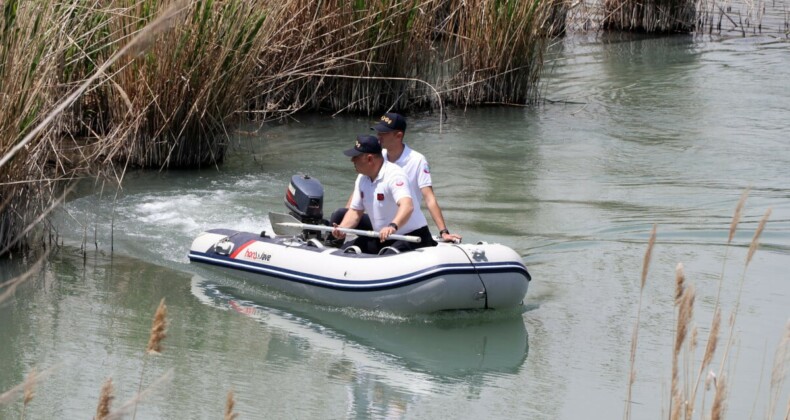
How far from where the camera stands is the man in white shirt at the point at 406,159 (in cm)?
791

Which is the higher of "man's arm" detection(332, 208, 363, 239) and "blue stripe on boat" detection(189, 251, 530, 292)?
"man's arm" detection(332, 208, 363, 239)

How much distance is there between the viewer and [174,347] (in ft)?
22.5

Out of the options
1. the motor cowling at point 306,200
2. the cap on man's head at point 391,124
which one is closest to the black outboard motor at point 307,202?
the motor cowling at point 306,200

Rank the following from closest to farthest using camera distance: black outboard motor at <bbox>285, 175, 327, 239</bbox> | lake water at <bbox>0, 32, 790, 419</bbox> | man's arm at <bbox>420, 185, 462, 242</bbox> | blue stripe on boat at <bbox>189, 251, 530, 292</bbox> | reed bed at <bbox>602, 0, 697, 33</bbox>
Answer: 1. lake water at <bbox>0, 32, 790, 419</bbox>
2. blue stripe on boat at <bbox>189, 251, 530, 292</bbox>
3. man's arm at <bbox>420, 185, 462, 242</bbox>
4. black outboard motor at <bbox>285, 175, 327, 239</bbox>
5. reed bed at <bbox>602, 0, 697, 33</bbox>

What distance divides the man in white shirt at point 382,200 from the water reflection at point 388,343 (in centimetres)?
58

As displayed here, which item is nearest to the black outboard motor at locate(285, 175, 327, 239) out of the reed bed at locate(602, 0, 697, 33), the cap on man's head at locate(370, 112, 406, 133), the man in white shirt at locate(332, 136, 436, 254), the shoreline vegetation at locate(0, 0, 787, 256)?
the man in white shirt at locate(332, 136, 436, 254)

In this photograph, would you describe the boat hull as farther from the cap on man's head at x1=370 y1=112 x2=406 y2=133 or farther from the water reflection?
the cap on man's head at x1=370 y1=112 x2=406 y2=133

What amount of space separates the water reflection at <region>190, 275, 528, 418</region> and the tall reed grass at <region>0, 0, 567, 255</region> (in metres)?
1.51

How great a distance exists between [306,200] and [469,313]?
4.92 feet

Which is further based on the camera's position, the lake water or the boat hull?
the boat hull

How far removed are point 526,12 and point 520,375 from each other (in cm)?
824

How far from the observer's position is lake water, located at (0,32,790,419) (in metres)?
6.18

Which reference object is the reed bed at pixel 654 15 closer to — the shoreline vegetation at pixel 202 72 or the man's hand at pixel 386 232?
the shoreline vegetation at pixel 202 72

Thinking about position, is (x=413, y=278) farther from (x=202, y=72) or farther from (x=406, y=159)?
(x=202, y=72)
